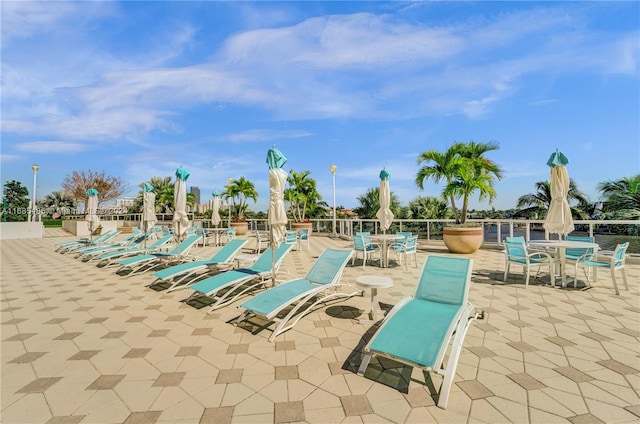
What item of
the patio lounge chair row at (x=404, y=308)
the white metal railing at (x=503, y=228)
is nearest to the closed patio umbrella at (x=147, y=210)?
the patio lounge chair row at (x=404, y=308)

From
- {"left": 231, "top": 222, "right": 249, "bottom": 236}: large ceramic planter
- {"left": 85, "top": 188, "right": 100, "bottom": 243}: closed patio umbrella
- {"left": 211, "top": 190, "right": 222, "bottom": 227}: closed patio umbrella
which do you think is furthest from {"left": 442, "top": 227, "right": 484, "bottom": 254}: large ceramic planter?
{"left": 85, "top": 188, "right": 100, "bottom": 243}: closed patio umbrella

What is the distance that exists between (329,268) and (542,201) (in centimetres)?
2529

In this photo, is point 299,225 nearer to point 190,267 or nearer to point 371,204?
point 371,204

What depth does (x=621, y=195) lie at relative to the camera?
1161 cm

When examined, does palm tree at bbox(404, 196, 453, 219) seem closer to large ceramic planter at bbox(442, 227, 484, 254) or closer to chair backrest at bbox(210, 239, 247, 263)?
large ceramic planter at bbox(442, 227, 484, 254)

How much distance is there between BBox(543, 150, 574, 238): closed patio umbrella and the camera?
602cm

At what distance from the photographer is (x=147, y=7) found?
657 centimetres

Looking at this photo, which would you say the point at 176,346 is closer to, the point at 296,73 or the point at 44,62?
the point at 44,62

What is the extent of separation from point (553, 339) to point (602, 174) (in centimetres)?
1605

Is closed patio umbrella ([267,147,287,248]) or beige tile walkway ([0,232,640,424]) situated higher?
closed patio umbrella ([267,147,287,248])

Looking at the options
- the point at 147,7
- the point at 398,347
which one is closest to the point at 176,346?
the point at 398,347

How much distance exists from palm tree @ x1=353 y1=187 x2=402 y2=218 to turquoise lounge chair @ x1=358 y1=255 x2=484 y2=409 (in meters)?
16.3

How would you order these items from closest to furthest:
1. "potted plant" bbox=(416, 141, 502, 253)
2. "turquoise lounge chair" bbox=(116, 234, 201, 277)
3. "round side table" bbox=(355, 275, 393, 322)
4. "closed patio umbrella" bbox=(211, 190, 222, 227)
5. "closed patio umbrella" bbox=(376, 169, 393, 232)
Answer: "round side table" bbox=(355, 275, 393, 322) < "turquoise lounge chair" bbox=(116, 234, 201, 277) < "closed patio umbrella" bbox=(376, 169, 393, 232) < "potted plant" bbox=(416, 141, 502, 253) < "closed patio umbrella" bbox=(211, 190, 222, 227)

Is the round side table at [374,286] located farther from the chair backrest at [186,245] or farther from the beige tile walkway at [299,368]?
the chair backrest at [186,245]
